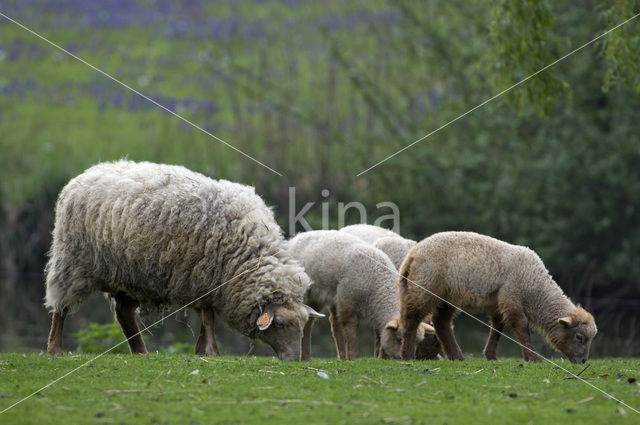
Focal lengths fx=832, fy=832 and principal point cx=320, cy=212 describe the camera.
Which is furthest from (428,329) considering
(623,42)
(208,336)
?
(623,42)

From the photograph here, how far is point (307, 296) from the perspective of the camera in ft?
35.3

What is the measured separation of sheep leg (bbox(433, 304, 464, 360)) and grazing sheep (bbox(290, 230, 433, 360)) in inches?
8.3

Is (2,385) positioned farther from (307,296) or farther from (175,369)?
(307,296)

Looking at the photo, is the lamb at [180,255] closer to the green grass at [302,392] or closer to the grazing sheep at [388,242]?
the green grass at [302,392]

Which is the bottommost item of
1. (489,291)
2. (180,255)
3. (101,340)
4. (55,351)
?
Answer: (101,340)

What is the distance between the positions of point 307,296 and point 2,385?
446 centimetres

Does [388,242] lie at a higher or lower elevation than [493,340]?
higher

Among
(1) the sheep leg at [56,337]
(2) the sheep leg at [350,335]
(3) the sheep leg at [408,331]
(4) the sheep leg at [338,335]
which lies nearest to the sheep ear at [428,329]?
(3) the sheep leg at [408,331]

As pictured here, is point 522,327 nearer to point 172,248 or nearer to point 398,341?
point 398,341

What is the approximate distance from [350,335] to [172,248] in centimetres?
248

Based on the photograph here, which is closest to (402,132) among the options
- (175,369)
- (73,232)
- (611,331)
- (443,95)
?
(443,95)

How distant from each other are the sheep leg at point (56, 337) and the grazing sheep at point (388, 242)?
428 centimetres

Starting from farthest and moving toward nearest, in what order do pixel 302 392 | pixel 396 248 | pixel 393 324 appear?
pixel 396 248, pixel 393 324, pixel 302 392

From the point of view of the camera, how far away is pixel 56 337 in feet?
32.0
